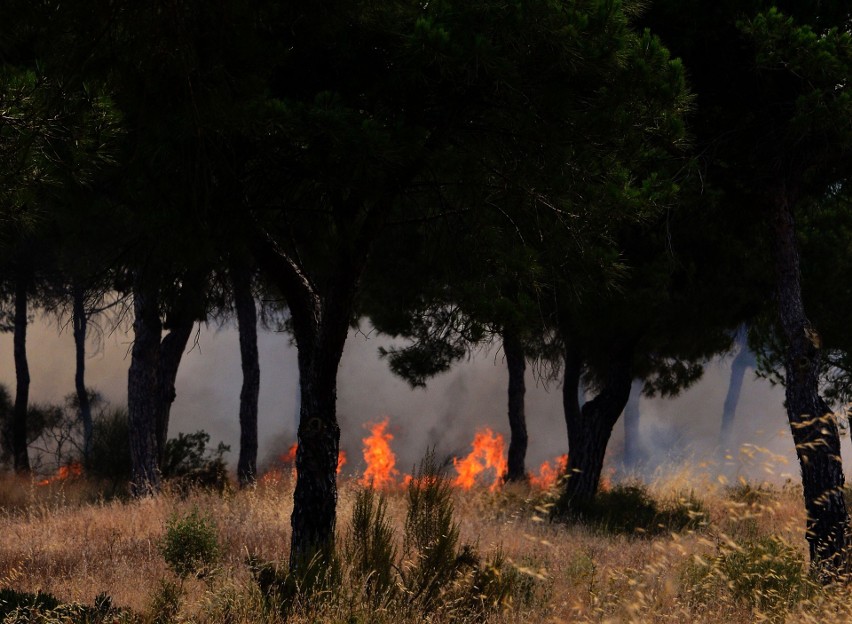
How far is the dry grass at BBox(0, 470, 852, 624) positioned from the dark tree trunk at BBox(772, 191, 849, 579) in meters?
0.37

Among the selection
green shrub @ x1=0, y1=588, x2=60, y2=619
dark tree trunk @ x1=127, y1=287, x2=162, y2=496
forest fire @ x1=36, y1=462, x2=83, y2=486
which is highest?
dark tree trunk @ x1=127, y1=287, x2=162, y2=496

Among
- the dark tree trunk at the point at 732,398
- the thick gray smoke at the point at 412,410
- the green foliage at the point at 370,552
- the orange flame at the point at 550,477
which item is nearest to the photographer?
the green foliage at the point at 370,552

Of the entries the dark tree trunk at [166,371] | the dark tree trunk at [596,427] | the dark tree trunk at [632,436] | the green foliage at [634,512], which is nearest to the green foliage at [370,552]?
the green foliage at [634,512]

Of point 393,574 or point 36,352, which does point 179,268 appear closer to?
point 393,574

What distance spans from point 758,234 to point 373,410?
30.9 meters

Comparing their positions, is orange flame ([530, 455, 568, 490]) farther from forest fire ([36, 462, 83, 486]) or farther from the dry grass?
forest fire ([36, 462, 83, 486])

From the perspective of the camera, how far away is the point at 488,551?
8.27m

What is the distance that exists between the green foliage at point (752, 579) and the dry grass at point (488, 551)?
0.02m

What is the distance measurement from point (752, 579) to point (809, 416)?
2.15 m

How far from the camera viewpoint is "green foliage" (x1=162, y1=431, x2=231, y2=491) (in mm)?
15742

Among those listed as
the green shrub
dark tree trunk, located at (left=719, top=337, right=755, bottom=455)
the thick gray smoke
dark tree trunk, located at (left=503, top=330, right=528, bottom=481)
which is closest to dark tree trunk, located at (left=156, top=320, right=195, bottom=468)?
dark tree trunk, located at (left=503, top=330, right=528, bottom=481)

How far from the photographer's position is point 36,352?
32.6 m

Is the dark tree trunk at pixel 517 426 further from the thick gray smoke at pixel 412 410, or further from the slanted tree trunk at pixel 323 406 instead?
the thick gray smoke at pixel 412 410

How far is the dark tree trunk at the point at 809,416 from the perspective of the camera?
8.12m
